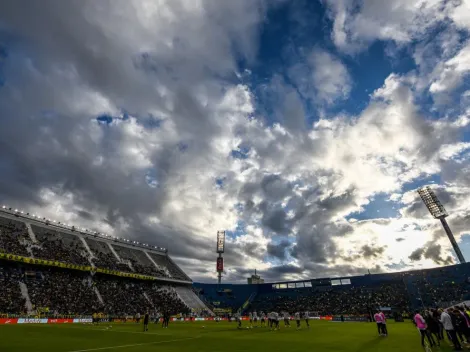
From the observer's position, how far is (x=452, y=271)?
8644 centimetres

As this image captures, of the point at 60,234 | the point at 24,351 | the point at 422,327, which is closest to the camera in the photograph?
the point at 24,351

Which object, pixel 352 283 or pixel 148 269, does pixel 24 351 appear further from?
pixel 352 283

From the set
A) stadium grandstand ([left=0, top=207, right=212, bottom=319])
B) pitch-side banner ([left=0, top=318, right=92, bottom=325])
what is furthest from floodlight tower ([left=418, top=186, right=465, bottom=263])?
pitch-side banner ([left=0, top=318, right=92, bottom=325])

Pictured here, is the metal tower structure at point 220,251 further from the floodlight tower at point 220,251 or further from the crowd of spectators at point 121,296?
the crowd of spectators at point 121,296

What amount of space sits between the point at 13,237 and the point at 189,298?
2031 inches

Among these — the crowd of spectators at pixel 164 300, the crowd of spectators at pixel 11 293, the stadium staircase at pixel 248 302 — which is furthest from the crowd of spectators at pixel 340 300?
the crowd of spectators at pixel 11 293

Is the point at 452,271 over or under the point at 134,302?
over

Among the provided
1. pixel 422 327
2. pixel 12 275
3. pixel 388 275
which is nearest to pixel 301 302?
pixel 388 275

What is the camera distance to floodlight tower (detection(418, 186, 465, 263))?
9494 cm

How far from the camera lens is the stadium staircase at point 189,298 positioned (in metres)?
87.1

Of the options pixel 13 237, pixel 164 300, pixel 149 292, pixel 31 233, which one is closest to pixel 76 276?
pixel 31 233

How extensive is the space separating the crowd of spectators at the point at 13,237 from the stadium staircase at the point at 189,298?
45.3 metres

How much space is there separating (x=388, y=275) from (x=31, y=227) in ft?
350

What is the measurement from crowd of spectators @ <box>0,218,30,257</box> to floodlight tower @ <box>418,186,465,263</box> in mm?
114262
